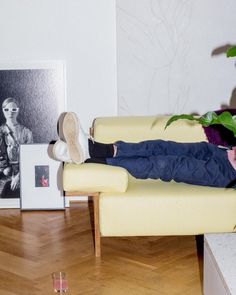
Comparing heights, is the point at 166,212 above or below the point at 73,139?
below

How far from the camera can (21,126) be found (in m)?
4.06

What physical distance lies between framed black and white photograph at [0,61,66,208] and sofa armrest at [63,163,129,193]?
1.13m

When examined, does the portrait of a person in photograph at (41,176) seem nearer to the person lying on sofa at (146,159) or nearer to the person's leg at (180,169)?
the person lying on sofa at (146,159)

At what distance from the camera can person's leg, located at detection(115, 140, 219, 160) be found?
3393mm

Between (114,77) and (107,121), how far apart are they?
516mm

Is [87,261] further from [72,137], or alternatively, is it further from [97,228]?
[72,137]

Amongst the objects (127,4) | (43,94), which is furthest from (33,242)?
(127,4)

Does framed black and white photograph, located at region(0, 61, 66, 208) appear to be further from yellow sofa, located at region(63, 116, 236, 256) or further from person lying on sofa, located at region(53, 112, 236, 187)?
yellow sofa, located at region(63, 116, 236, 256)

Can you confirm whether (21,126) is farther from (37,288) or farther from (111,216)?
(37,288)

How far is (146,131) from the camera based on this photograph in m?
3.62

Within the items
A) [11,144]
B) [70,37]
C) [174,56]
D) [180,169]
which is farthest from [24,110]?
[180,169]

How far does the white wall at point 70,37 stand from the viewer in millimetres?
3967

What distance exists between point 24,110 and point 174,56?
3.80ft

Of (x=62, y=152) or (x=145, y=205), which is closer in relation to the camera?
(x=145, y=205)
